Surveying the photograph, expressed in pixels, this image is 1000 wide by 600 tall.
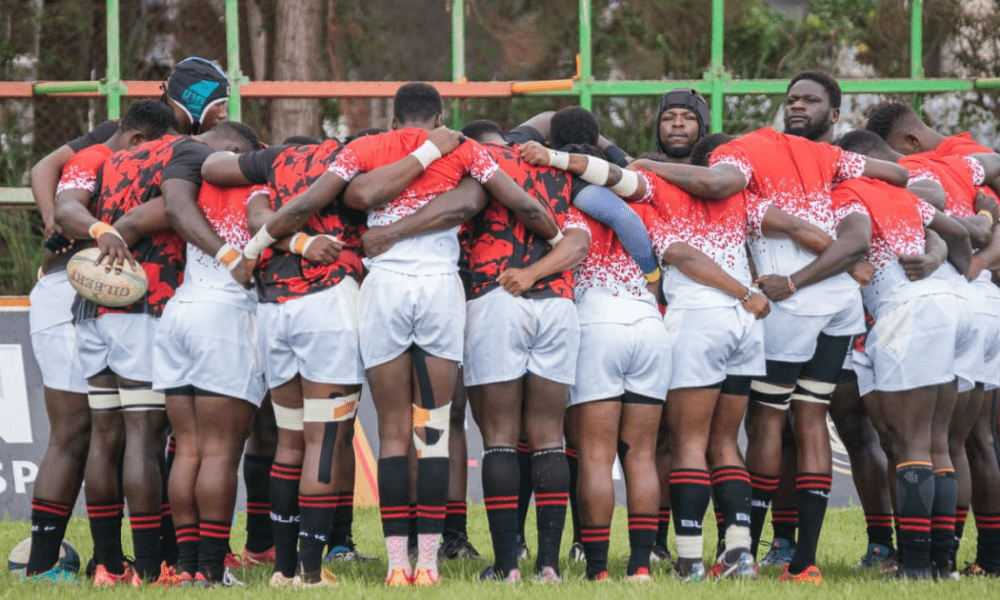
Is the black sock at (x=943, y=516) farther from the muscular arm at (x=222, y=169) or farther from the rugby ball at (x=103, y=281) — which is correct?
the rugby ball at (x=103, y=281)

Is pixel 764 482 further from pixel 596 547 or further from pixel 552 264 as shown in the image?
pixel 552 264

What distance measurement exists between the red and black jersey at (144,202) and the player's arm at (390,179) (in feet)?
3.00

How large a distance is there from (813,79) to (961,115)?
166 inches

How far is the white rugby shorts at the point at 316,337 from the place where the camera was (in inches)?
242

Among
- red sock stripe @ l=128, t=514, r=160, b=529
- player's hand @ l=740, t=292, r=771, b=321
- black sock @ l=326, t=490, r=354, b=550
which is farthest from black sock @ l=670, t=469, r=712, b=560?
red sock stripe @ l=128, t=514, r=160, b=529

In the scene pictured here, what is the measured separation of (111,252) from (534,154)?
6.86ft

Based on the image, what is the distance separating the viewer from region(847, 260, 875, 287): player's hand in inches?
268

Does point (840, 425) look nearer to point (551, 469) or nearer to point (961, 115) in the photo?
point (551, 469)

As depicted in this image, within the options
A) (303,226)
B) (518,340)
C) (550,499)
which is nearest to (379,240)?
(303,226)

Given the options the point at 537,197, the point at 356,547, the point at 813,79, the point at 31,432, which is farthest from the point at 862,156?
the point at 31,432

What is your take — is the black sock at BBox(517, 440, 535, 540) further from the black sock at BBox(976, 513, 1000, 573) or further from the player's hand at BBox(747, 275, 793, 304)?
the black sock at BBox(976, 513, 1000, 573)

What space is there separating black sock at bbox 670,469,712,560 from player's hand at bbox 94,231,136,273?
288cm

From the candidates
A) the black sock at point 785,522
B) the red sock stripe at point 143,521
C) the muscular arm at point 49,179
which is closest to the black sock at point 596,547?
the black sock at point 785,522

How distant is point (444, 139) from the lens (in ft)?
20.4
